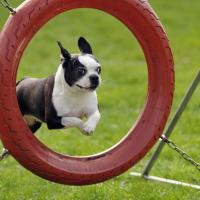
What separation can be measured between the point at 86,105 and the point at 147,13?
89cm

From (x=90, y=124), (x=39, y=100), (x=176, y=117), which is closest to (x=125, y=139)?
(x=90, y=124)

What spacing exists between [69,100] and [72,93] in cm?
6

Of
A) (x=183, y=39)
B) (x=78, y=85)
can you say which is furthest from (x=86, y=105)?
(x=183, y=39)

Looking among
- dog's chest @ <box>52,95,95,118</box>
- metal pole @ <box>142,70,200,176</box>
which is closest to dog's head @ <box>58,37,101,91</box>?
dog's chest @ <box>52,95,95,118</box>

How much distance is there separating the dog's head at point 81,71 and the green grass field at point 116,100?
1752 millimetres

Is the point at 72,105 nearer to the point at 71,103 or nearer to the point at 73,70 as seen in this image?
the point at 71,103

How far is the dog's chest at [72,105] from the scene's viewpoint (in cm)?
487

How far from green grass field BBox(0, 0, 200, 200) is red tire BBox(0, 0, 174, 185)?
110 cm

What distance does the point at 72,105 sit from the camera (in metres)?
4.90

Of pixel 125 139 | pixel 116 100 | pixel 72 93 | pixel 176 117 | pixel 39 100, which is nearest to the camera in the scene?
pixel 72 93

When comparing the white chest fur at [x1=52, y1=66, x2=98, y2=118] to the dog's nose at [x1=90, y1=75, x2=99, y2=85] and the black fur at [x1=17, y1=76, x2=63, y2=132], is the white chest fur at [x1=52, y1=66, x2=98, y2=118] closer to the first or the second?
the black fur at [x1=17, y1=76, x2=63, y2=132]

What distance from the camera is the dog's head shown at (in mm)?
4723

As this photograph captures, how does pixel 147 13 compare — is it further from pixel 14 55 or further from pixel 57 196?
pixel 57 196

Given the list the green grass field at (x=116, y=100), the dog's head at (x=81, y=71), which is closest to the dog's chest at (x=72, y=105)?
the dog's head at (x=81, y=71)
